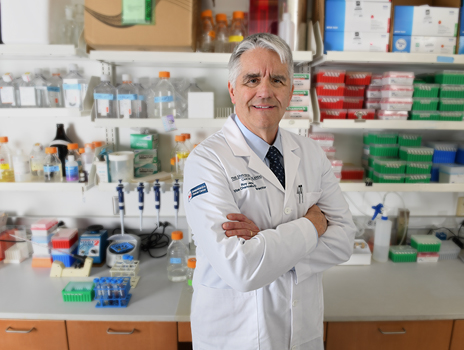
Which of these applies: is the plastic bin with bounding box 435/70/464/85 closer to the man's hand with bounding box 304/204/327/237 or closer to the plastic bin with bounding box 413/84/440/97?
the plastic bin with bounding box 413/84/440/97

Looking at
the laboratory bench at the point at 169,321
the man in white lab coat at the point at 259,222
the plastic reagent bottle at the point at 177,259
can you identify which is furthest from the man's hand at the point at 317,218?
the plastic reagent bottle at the point at 177,259

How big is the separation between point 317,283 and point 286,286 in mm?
166

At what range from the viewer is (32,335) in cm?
149

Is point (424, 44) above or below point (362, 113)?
above

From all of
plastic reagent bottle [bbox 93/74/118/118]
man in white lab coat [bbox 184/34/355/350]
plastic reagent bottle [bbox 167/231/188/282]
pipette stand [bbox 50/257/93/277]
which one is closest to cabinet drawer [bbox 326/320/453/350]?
man in white lab coat [bbox 184/34/355/350]

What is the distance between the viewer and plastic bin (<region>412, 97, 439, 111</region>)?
5.87 feet

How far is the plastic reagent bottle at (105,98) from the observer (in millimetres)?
1729

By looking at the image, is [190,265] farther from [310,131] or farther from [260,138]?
[310,131]

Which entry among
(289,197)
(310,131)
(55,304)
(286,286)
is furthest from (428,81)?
(55,304)

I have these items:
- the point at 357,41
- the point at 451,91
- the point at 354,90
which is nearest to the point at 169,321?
the point at 354,90

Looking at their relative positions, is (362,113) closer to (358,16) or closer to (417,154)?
(417,154)

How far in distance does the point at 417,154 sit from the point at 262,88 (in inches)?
46.0

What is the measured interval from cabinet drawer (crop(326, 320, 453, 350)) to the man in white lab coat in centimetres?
29

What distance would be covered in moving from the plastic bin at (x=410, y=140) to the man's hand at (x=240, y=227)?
4.13 ft
